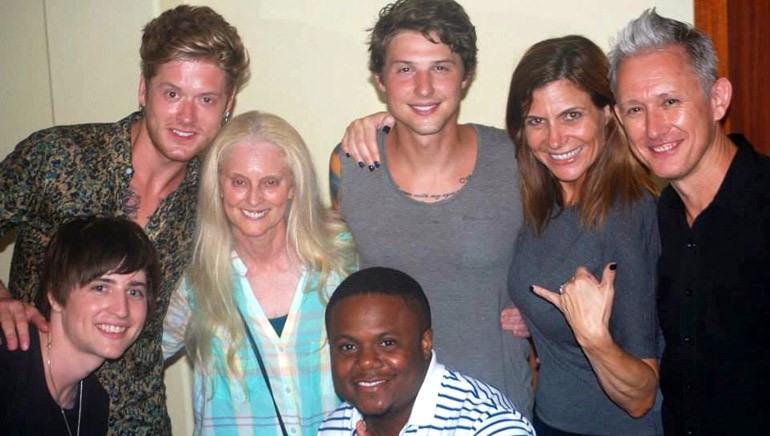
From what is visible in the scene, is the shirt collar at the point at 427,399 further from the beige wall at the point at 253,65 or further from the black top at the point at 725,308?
the beige wall at the point at 253,65

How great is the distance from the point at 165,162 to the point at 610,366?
1487mm

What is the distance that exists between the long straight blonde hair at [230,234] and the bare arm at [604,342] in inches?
30.2

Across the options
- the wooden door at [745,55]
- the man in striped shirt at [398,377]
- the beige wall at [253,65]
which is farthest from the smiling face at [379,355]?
the beige wall at [253,65]

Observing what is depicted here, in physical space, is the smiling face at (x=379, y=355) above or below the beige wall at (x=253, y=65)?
below

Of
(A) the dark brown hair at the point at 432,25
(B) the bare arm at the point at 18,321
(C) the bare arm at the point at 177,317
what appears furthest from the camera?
(C) the bare arm at the point at 177,317

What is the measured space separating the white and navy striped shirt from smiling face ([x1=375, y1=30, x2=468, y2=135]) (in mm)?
739

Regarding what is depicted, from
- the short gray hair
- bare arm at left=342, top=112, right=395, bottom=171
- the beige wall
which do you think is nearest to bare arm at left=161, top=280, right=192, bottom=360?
bare arm at left=342, top=112, right=395, bottom=171

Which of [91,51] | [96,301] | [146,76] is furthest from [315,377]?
[91,51]

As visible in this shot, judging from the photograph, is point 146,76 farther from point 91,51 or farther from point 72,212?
point 91,51

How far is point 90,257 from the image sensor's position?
2584 millimetres

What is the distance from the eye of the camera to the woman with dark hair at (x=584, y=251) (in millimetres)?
2441

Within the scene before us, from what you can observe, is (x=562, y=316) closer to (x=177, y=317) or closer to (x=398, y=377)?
(x=398, y=377)

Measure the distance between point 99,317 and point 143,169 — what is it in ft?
1.78

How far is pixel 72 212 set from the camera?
110 inches
